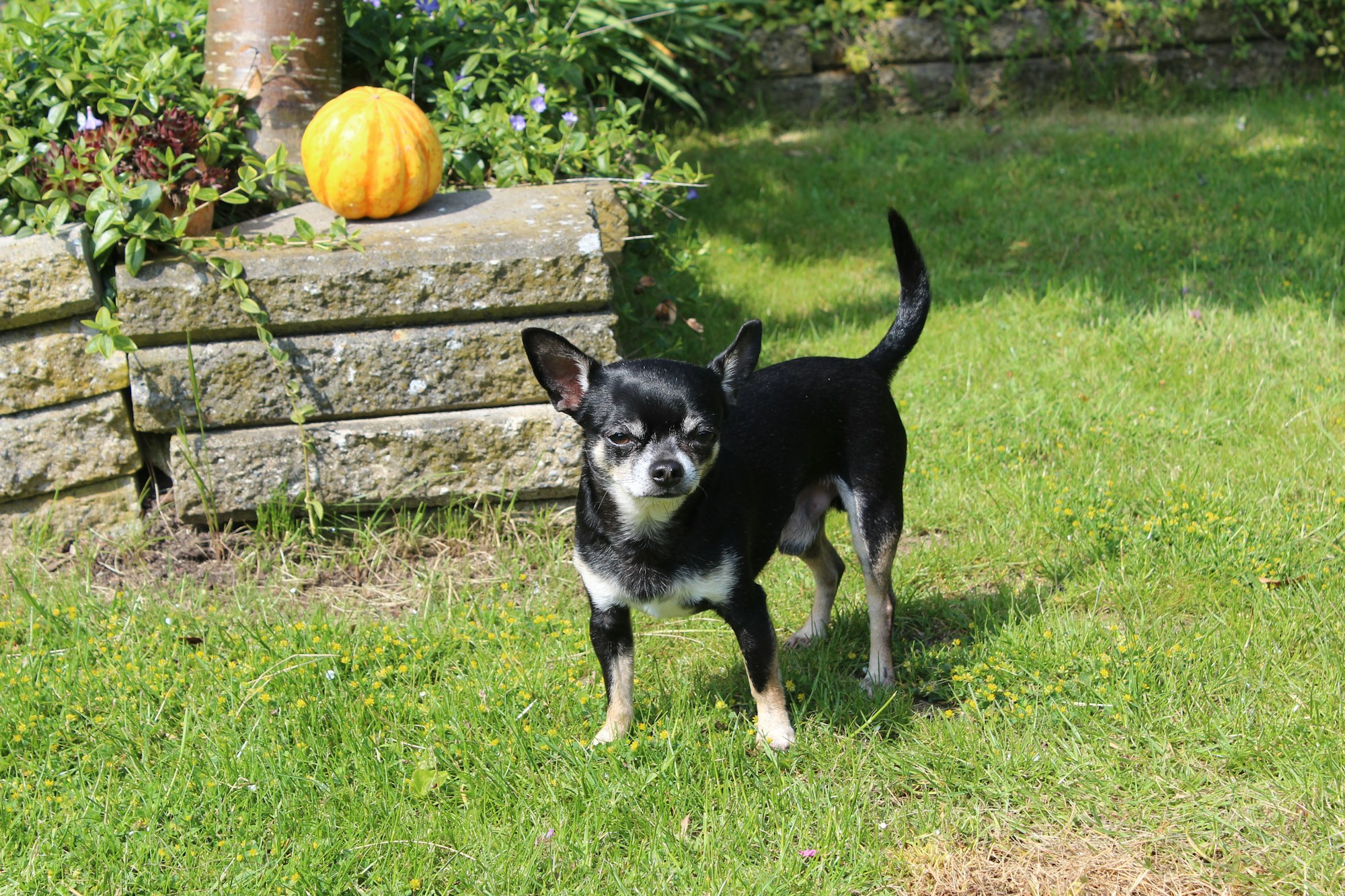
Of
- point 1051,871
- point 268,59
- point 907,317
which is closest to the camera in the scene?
point 1051,871

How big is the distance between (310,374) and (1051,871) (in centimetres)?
307

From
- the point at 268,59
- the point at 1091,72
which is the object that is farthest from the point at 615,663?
the point at 1091,72

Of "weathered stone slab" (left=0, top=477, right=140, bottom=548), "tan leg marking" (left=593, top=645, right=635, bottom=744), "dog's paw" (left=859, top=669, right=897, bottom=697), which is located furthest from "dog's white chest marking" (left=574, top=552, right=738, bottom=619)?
"weathered stone slab" (left=0, top=477, right=140, bottom=548)

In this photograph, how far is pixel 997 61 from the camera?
9242 mm

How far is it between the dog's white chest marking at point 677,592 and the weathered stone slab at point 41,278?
7.84 ft

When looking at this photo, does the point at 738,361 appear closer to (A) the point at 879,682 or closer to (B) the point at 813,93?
(A) the point at 879,682

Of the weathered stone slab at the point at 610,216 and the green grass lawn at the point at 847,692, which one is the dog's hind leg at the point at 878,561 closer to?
the green grass lawn at the point at 847,692

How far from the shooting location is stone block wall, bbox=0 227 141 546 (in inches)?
163

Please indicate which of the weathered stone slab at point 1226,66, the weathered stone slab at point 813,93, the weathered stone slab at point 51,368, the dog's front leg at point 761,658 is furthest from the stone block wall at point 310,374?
the weathered stone slab at point 1226,66

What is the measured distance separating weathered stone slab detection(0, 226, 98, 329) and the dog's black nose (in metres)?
2.59

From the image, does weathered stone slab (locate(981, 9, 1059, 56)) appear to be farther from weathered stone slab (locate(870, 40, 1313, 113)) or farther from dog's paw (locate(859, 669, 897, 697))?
dog's paw (locate(859, 669, 897, 697))

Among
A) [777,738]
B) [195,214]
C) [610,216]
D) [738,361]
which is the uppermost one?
[738,361]

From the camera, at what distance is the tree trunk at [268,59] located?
4.93 m

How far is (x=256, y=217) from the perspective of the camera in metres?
5.04
